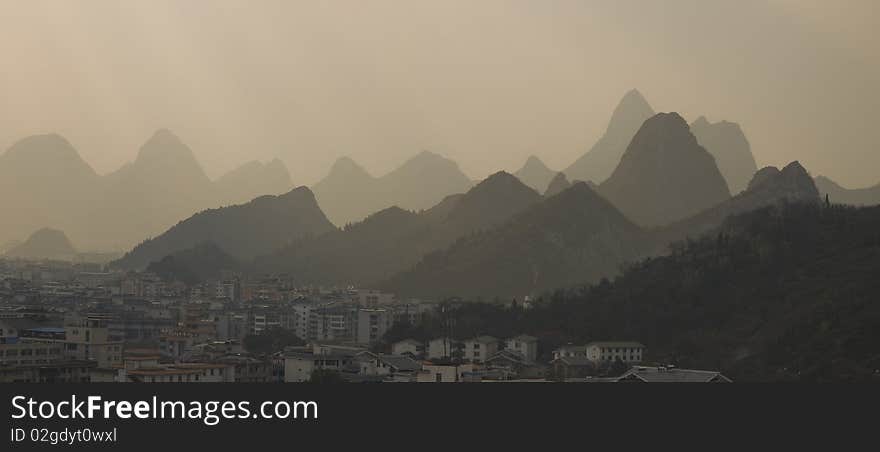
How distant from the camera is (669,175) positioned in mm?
75438

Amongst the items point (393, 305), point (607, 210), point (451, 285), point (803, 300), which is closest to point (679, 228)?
point (607, 210)

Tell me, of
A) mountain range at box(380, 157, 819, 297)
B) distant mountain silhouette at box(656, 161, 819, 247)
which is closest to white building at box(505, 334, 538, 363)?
distant mountain silhouette at box(656, 161, 819, 247)

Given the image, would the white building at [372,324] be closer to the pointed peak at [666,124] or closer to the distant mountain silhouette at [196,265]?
the distant mountain silhouette at [196,265]

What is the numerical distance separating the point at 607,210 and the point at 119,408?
A: 47642mm

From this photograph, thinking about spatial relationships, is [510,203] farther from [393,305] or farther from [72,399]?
[72,399]

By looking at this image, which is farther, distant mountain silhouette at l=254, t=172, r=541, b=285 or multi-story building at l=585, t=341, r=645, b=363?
distant mountain silhouette at l=254, t=172, r=541, b=285

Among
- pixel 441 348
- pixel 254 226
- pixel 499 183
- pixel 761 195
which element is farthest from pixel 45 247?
pixel 441 348

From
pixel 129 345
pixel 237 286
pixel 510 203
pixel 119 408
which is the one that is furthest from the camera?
pixel 510 203

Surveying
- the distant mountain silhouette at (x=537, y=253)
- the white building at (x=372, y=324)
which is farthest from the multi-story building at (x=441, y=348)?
the distant mountain silhouette at (x=537, y=253)

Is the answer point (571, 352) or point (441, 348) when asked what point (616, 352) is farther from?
point (441, 348)

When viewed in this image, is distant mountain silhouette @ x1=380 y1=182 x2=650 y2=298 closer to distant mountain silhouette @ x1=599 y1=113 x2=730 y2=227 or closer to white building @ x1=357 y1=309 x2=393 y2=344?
distant mountain silhouette @ x1=599 y1=113 x2=730 y2=227

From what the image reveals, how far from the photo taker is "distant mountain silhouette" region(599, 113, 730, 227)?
245ft

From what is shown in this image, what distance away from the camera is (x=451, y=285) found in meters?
58.4

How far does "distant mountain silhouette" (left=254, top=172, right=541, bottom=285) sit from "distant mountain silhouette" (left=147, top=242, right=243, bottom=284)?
2047 millimetres
